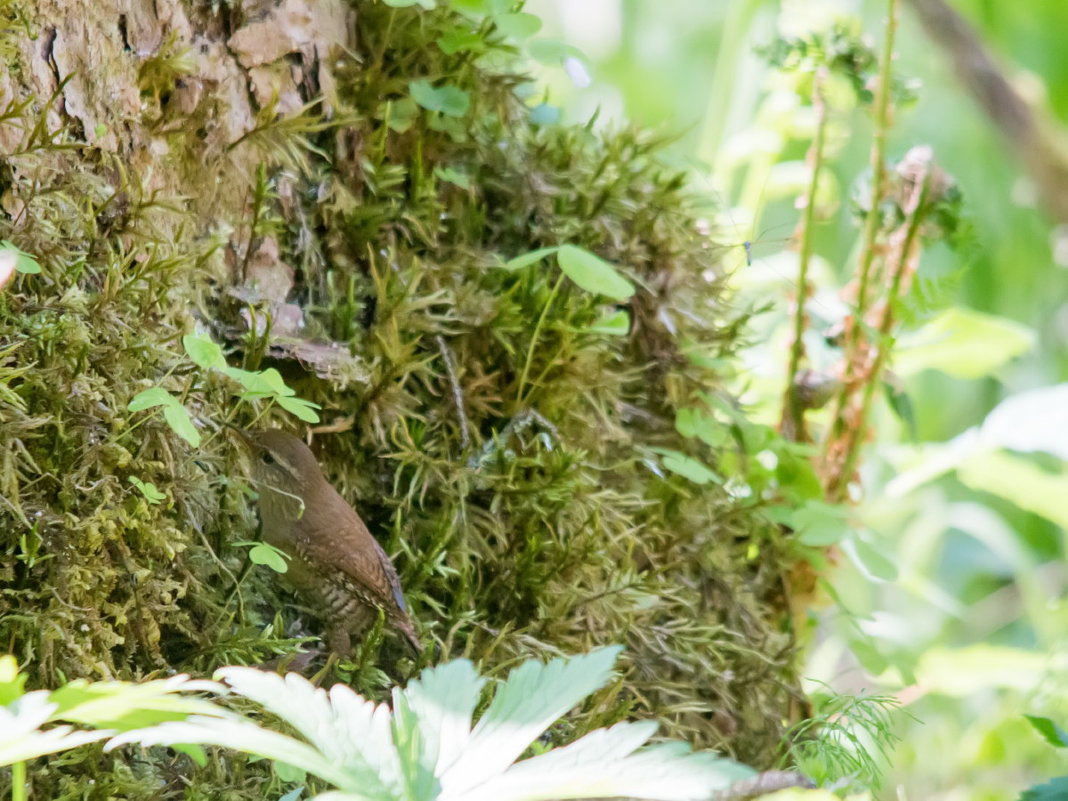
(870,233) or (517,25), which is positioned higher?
(517,25)

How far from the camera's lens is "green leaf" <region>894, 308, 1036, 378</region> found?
2.18 m

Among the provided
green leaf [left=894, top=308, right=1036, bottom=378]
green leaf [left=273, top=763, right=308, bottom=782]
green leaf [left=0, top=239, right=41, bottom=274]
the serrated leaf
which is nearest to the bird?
green leaf [left=273, top=763, right=308, bottom=782]

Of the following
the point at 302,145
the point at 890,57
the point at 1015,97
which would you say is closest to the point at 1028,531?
the point at 1015,97

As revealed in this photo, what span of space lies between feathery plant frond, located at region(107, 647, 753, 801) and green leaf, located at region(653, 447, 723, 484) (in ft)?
2.72

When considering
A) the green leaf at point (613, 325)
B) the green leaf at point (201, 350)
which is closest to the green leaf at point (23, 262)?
the green leaf at point (201, 350)

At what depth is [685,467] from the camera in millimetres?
1765

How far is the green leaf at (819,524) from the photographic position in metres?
1.83

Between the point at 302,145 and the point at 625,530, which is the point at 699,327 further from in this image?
the point at 302,145

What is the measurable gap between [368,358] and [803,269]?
1025 mm

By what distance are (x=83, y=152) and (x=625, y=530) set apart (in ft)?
3.65

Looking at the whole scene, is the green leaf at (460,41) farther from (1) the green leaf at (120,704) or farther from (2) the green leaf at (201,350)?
(1) the green leaf at (120,704)

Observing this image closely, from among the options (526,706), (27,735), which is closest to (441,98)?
(526,706)

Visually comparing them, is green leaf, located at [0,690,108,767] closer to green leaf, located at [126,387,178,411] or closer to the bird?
green leaf, located at [126,387,178,411]

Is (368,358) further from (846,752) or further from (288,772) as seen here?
(846,752)
